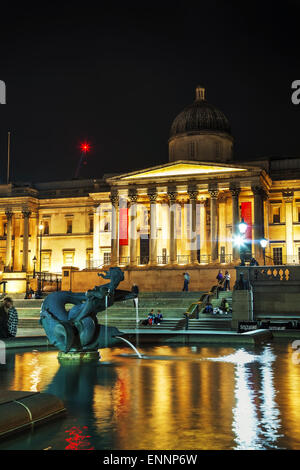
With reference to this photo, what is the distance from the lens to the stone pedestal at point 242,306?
32375mm

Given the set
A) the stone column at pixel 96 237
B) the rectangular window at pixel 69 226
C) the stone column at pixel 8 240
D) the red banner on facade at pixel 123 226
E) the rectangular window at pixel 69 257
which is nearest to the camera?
the red banner on facade at pixel 123 226

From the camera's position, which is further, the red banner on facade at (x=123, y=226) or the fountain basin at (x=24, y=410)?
the red banner on facade at (x=123, y=226)

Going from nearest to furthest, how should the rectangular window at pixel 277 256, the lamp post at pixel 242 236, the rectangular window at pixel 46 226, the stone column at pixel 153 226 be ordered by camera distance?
1. the lamp post at pixel 242 236
2. the stone column at pixel 153 226
3. the rectangular window at pixel 277 256
4. the rectangular window at pixel 46 226

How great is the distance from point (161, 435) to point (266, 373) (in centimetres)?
641

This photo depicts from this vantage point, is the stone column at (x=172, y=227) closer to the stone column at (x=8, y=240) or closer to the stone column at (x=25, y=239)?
the stone column at (x=25, y=239)

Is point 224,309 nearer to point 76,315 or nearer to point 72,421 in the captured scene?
point 76,315

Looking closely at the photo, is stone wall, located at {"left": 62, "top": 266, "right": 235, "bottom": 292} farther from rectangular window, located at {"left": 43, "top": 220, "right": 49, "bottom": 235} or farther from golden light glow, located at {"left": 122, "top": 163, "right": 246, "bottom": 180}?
rectangular window, located at {"left": 43, "top": 220, "right": 49, "bottom": 235}

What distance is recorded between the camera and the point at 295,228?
200ft

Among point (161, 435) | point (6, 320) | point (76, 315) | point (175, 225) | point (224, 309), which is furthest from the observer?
point (175, 225)

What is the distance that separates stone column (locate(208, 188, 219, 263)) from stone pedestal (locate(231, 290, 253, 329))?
73.3 feet

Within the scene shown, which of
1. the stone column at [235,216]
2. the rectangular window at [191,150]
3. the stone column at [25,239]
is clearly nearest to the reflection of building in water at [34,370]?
the stone column at [235,216]

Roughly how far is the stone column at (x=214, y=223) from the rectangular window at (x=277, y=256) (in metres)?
8.18

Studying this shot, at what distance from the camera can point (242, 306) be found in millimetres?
32531
